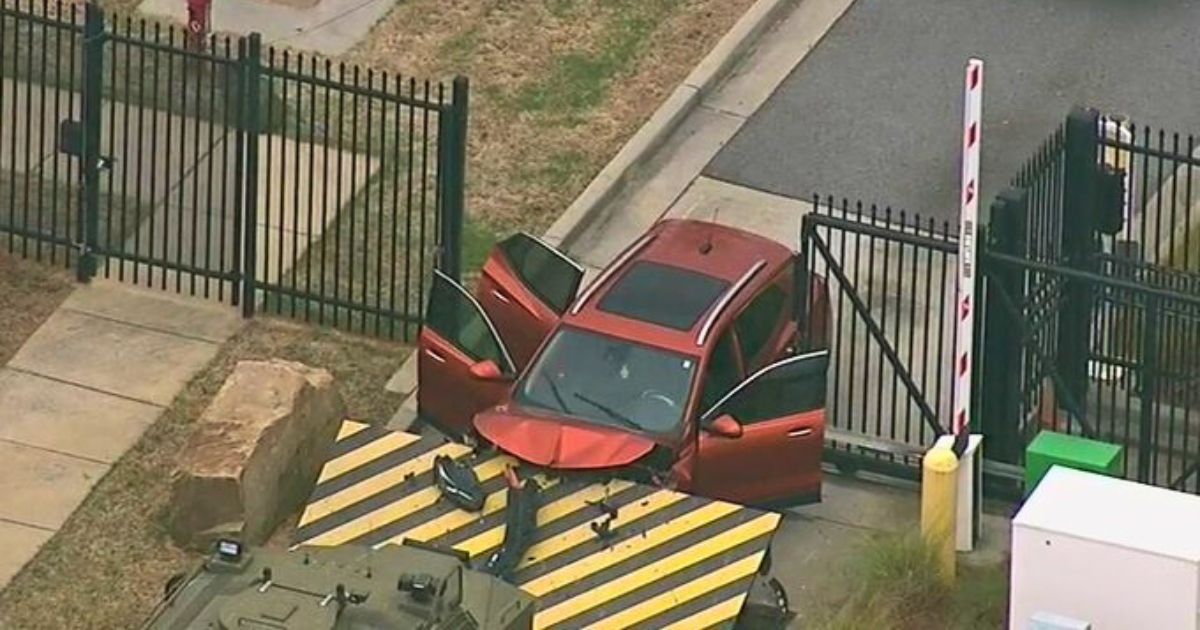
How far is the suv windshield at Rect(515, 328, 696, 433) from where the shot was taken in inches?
784

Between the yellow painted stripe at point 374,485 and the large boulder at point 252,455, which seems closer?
the yellow painted stripe at point 374,485

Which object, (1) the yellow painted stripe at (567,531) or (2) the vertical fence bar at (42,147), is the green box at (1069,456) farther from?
(2) the vertical fence bar at (42,147)

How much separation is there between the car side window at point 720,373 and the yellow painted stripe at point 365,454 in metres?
1.65

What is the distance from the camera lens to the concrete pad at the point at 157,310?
22.4m

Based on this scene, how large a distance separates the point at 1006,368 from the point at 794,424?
132 cm

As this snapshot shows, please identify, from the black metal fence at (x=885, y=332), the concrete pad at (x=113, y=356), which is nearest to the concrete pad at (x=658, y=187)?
the black metal fence at (x=885, y=332)

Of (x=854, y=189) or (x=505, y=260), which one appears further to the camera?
(x=854, y=189)

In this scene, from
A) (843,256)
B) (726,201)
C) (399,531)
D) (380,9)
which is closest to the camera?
(399,531)

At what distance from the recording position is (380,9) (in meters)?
26.5

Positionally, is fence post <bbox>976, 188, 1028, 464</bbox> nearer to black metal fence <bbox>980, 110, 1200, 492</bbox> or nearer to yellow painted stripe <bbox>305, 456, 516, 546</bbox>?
black metal fence <bbox>980, 110, 1200, 492</bbox>

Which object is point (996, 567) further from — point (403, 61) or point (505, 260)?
point (403, 61)

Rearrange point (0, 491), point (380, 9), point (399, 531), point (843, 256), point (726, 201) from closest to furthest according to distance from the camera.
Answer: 1. point (399, 531)
2. point (0, 491)
3. point (843, 256)
4. point (726, 201)
5. point (380, 9)

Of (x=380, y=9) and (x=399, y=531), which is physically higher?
(x=380, y=9)

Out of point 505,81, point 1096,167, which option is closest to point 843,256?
point 1096,167
